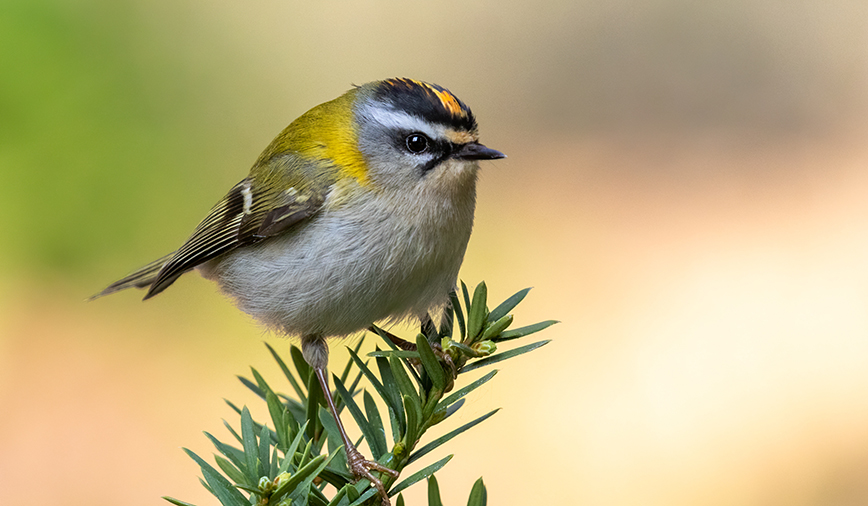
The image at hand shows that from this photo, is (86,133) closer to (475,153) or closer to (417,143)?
(417,143)

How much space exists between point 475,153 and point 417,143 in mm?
107

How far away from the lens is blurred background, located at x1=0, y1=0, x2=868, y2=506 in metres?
2.10

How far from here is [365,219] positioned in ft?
4.14

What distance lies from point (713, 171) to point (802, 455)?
3.45 ft

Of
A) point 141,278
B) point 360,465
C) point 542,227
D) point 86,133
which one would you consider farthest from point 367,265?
point 542,227

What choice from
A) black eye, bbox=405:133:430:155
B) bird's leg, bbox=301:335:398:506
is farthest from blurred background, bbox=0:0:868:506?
black eye, bbox=405:133:430:155

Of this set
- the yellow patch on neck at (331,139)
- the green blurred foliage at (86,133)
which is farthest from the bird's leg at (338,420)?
the green blurred foliage at (86,133)

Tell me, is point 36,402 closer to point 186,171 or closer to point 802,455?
Result: point 186,171

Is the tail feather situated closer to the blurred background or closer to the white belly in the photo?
the blurred background

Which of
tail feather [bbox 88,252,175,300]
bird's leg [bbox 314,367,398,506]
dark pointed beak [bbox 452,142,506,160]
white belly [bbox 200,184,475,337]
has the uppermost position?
dark pointed beak [bbox 452,142,506,160]

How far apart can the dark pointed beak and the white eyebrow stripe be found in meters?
0.04

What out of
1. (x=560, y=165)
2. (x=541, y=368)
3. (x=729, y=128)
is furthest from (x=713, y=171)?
Result: (x=541, y=368)

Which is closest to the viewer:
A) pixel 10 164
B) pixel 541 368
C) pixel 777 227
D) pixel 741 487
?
pixel 10 164

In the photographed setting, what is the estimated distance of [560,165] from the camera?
9.36 feet
